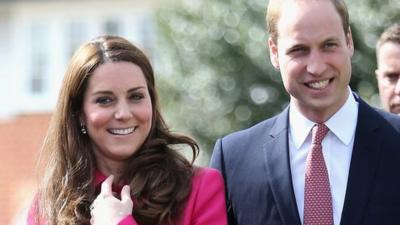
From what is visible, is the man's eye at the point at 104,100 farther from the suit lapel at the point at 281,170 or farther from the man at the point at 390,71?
the man at the point at 390,71

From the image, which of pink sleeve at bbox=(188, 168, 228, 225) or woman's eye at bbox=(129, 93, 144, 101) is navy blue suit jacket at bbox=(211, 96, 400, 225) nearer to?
pink sleeve at bbox=(188, 168, 228, 225)

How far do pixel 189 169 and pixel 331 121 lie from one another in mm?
722

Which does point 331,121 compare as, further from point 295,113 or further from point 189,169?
point 189,169

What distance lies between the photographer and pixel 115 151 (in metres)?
4.54

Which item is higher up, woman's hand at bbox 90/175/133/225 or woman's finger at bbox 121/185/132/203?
woman's finger at bbox 121/185/132/203

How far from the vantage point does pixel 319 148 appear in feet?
14.5

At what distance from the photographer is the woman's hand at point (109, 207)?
4.27m

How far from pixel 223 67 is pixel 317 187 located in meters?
3.97

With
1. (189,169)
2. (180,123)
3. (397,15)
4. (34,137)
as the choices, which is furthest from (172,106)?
(34,137)

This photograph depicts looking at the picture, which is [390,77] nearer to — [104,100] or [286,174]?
[286,174]

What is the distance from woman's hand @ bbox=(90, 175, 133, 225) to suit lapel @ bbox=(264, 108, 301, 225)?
686 millimetres

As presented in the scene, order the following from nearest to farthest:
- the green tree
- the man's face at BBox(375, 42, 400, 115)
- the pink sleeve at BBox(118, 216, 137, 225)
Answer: the pink sleeve at BBox(118, 216, 137, 225)
the man's face at BBox(375, 42, 400, 115)
the green tree

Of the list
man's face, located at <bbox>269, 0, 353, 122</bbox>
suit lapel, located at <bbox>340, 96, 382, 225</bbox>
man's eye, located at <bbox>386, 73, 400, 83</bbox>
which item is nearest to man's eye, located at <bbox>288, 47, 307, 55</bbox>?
man's face, located at <bbox>269, 0, 353, 122</bbox>

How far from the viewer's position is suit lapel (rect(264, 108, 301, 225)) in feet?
14.4
